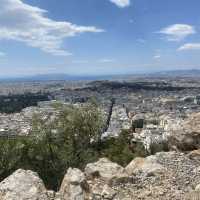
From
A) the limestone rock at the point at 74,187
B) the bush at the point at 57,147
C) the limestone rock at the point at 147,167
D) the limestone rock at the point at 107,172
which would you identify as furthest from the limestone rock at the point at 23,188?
the bush at the point at 57,147

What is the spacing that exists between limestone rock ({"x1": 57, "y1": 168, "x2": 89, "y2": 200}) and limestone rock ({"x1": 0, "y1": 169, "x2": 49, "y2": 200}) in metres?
0.94

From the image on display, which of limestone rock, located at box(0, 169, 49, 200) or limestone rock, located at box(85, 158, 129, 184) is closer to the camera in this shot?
limestone rock, located at box(0, 169, 49, 200)

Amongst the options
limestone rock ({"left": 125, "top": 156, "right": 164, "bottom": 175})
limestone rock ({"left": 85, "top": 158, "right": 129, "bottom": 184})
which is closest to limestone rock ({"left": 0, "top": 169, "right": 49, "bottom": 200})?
limestone rock ({"left": 85, "top": 158, "right": 129, "bottom": 184})

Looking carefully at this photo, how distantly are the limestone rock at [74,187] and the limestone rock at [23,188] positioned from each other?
936 millimetres

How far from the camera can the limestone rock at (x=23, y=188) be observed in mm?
17312

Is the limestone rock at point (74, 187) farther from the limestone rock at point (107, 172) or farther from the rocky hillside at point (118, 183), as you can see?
the limestone rock at point (107, 172)

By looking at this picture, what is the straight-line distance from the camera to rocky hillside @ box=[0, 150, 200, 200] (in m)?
17.5

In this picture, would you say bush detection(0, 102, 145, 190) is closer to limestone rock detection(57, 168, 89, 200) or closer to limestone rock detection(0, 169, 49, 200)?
limestone rock detection(0, 169, 49, 200)

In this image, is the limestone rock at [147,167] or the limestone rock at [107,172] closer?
the limestone rock at [107,172]

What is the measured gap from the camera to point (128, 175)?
1948 centimetres

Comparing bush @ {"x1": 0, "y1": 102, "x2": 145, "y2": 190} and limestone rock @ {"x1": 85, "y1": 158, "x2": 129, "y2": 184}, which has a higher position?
limestone rock @ {"x1": 85, "y1": 158, "x2": 129, "y2": 184}

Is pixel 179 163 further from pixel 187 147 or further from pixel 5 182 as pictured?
pixel 5 182

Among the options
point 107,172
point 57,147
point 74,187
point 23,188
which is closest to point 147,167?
point 107,172

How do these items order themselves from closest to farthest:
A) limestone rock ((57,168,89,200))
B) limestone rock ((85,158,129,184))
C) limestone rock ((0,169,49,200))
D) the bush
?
limestone rock ((0,169,49,200))
limestone rock ((57,168,89,200))
limestone rock ((85,158,129,184))
the bush
